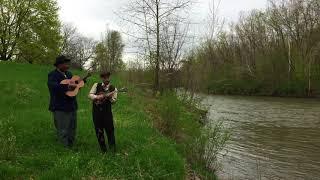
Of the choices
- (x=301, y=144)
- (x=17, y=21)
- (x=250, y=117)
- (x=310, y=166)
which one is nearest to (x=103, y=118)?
(x=310, y=166)

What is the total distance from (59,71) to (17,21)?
36.0 metres

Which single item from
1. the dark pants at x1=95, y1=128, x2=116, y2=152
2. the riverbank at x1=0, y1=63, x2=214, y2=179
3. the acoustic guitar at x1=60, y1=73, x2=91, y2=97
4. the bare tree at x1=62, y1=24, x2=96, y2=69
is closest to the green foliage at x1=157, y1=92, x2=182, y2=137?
the riverbank at x1=0, y1=63, x2=214, y2=179

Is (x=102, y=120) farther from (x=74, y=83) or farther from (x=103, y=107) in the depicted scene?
(x=74, y=83)

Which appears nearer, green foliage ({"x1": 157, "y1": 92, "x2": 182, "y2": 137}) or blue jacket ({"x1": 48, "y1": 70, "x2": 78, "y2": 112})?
blue jacket ({"x1": 48, "y1": 70, "x2": 78, "y2": 112})

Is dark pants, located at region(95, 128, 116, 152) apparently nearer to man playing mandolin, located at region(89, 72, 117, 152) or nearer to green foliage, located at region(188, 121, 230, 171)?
man playing mandolin, located at region(89, 72, 117, 152)

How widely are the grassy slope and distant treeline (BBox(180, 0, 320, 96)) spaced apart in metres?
35.3

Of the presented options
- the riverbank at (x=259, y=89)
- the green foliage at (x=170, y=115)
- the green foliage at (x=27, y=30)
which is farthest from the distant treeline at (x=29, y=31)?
the green foliage at (x=170, y=115)

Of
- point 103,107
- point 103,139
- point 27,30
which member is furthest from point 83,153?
point 27,30

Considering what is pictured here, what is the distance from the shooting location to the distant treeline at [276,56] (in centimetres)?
5108

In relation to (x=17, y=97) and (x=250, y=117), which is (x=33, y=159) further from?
(x=250, y=117)

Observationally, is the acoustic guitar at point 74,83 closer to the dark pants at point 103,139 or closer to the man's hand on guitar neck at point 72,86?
the man's hand on guitar neck at point 72,86

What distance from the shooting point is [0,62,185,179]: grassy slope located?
7.70 meters

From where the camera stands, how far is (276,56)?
54.9 metres

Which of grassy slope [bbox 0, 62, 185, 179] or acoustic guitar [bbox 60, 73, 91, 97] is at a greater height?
acoustic guitar [bbox 60, 73, 91, 97]
